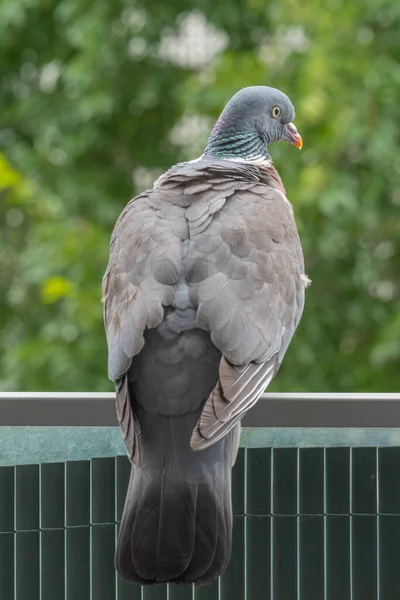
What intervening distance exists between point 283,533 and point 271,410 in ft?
0.82

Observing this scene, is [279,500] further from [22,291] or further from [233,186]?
[22,291]

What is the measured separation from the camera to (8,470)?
210 cm

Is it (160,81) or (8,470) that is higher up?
(160,81)

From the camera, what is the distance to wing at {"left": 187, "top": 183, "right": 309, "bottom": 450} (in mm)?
2000

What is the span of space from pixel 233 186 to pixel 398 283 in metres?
3.78

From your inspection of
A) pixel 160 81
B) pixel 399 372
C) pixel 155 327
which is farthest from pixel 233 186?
pixel 160 81

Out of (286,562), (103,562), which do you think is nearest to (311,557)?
(286,562)

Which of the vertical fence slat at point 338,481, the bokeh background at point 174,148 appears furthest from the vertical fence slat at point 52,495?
the bokeh background at point 174,148

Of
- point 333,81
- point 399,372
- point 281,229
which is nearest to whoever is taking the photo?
point 281,229

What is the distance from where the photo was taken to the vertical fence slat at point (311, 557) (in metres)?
2.09

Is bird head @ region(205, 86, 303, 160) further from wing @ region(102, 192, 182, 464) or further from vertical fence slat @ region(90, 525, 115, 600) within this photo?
vertical fence slat @ region(90, 525, 115, 600)

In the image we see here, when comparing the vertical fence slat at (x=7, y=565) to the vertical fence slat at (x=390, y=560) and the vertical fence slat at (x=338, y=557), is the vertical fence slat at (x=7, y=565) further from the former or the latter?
the vertical fence slat at (x=390, y=560)

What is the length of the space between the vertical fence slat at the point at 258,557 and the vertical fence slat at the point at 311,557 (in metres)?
0.07

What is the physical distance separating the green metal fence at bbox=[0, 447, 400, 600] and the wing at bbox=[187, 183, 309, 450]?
192 mm
